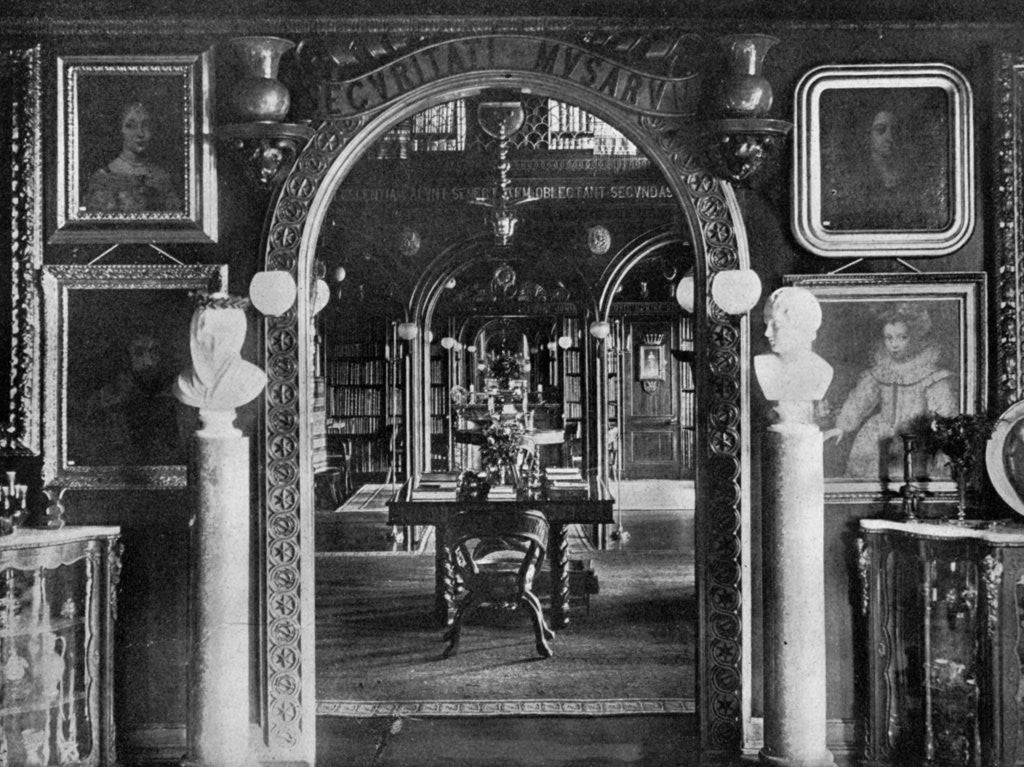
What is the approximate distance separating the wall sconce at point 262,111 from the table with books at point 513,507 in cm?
276

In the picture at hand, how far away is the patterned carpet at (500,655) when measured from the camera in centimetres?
554

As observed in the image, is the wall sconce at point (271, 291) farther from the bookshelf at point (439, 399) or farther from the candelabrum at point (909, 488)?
the bookshelf at point (439, 399)

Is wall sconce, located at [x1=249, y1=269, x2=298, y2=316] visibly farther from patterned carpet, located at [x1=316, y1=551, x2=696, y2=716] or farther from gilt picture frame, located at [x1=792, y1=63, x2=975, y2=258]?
gilt picture frame, located at [x1=792, y1=63, x2=975, y2=258]

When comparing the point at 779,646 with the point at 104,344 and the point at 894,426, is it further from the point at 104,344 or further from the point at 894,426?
the point at 104,344

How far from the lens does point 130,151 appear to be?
186 inches

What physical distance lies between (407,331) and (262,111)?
6.60 m

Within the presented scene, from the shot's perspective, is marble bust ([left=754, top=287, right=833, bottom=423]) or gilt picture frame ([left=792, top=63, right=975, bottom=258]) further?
gilt picture frame ([left=792, top=63, right=975, bottom=258])

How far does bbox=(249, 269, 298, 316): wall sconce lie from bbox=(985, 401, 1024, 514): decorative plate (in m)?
3.48

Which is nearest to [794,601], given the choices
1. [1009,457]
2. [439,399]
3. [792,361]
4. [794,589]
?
[794,589]

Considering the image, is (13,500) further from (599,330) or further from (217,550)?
(599,330)

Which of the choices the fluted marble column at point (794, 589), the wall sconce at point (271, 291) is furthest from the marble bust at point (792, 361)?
the wall sconce at point (271, 291)

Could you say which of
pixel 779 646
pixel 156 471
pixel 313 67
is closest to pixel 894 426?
pixel 779 646

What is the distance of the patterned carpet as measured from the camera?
554 cm

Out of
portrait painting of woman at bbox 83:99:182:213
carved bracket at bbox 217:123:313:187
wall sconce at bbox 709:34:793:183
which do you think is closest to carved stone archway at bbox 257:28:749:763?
carved bracket at bbox 217:123:313:187
